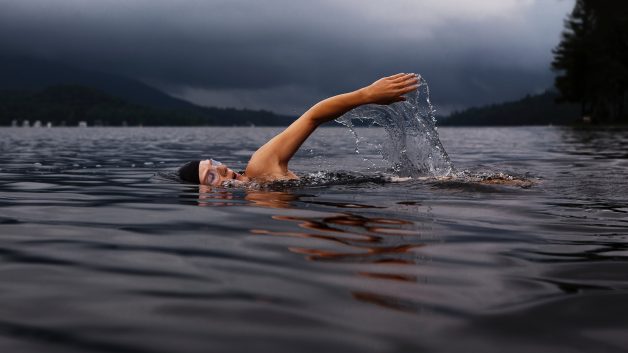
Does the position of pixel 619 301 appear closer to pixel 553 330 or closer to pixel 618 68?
pixel 553 330

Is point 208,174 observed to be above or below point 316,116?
below

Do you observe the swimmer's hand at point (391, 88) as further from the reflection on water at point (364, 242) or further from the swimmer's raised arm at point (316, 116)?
the reflection on water at point (364, 242)

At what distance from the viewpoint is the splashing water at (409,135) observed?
9477 millimetres

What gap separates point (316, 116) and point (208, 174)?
208cm

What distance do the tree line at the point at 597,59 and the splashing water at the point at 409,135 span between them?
64497 millimetres

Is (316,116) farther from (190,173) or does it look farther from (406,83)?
(190,173)

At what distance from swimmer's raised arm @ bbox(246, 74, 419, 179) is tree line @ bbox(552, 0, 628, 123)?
66.9 metres

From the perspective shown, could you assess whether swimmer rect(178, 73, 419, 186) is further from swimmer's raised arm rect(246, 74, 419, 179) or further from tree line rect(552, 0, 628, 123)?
tree line rect(552, 0, 628, 123)

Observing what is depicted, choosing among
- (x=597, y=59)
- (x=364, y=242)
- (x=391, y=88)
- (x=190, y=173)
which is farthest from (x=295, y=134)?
(x=597, y=59)

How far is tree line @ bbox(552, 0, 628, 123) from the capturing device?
6975 cm

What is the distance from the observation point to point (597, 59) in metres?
70.4

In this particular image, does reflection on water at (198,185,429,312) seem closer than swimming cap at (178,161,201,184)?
Yes

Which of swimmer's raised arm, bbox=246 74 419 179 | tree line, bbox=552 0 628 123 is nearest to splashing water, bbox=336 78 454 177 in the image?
swimmer's raised arm, bbox=246 74 419 179

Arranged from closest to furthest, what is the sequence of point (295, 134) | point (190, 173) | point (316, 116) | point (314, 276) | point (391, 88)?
1. point (314, 276)
2. point (391, 88)
3. point (316, 116)
4. point (295, 134)
5. point (190, 173)
